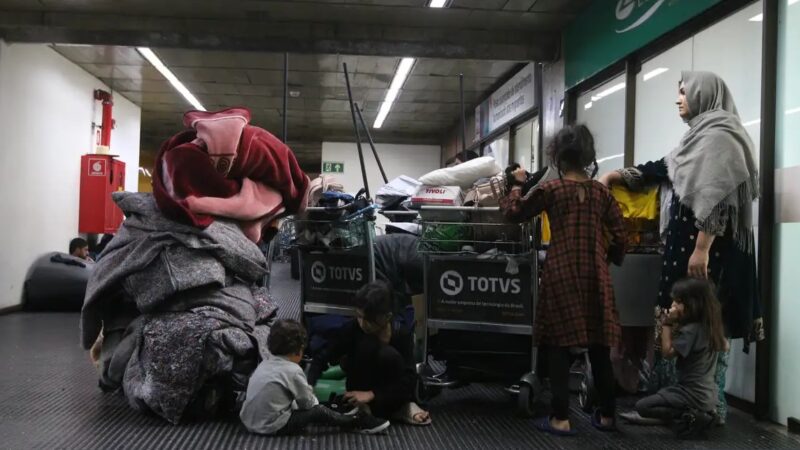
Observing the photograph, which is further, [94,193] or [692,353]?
[94,193]

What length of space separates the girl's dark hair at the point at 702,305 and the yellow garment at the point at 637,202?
1.61ft

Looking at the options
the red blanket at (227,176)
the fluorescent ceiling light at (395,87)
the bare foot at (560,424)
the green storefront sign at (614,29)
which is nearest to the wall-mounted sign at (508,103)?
the green storefront sign at (614,29)

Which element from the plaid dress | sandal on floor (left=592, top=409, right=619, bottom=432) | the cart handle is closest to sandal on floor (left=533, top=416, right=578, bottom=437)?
sandal on floor (left=592, top=409, right=619, bottom=432)

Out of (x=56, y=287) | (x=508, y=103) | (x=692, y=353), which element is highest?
(x=508, y=103)

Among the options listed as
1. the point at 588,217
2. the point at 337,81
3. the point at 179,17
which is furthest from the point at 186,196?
the point at 337,81

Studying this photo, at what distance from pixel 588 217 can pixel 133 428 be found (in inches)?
77.0

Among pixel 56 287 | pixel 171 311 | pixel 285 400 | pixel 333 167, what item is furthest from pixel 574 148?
pixel 333 167

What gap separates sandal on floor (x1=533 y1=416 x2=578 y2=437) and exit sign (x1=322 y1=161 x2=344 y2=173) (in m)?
11.4

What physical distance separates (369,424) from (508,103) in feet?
20.7

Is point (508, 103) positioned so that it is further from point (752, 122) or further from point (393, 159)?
point (393, 159)

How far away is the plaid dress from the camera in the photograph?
89.1 inches

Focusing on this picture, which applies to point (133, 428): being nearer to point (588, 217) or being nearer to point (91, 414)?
point (91, 414)

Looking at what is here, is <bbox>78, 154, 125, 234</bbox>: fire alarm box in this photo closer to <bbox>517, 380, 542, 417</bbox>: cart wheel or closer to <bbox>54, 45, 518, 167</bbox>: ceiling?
<bbox>54, 45, 518, 167</bbox>: ceiling

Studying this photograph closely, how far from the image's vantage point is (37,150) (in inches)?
255
